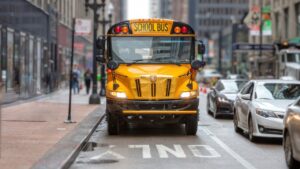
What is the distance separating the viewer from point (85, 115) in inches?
926

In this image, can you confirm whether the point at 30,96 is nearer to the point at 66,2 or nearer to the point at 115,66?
the point at 66,2

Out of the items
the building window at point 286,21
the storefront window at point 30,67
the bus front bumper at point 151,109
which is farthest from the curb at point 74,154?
the building window at point 286,21

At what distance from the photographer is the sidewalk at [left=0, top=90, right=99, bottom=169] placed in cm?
1181

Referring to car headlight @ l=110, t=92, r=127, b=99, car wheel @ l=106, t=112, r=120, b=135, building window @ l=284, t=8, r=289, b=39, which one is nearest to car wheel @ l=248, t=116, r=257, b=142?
car headlight @ l=110, t=92, r=127, b=99

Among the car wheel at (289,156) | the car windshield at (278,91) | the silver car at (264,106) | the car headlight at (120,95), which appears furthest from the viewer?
the car headlight at (120,95)

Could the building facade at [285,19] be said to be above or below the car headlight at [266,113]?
above

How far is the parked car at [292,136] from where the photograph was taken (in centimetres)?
1066

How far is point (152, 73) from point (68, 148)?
14.2 feet

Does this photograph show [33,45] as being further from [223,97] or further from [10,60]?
[223,97]

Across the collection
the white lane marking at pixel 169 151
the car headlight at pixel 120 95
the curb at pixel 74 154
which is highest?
the car headlight at pixel 120 95

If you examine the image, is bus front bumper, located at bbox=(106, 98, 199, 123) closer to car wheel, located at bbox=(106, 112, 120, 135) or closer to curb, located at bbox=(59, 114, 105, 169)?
car wheel, located at bbox=(106, 112, 120, 135)

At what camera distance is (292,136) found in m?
11.0

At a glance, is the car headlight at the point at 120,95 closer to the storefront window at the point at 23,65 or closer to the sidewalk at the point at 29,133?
the sidewalk at the point at 29,133

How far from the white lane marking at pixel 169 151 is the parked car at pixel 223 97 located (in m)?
8.93
